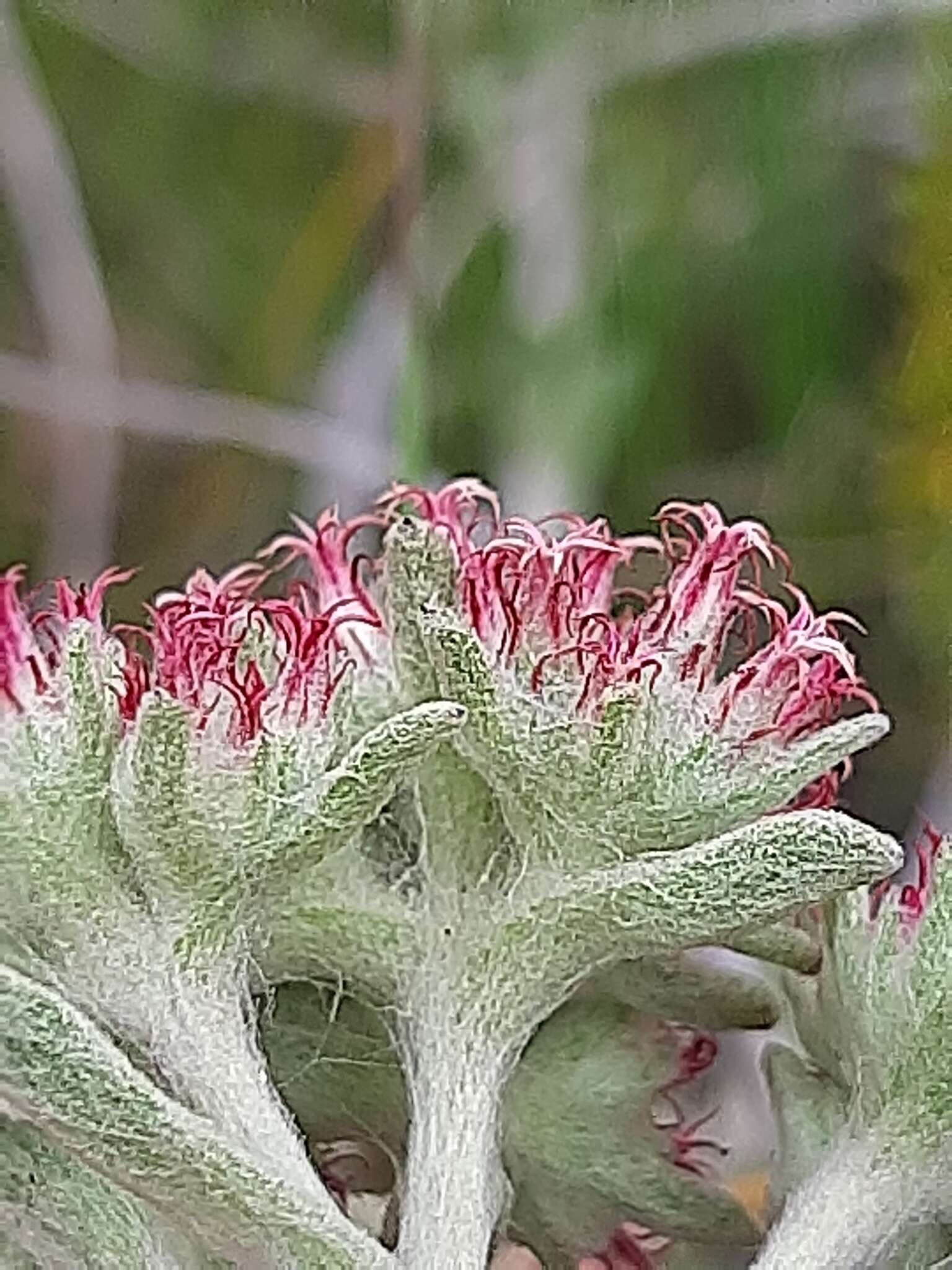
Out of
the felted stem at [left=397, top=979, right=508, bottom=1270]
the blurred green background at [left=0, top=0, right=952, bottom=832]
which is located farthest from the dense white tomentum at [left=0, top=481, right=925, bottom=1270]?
A: the blurred green background at [left=0, top=0, right=952, bottom=832]

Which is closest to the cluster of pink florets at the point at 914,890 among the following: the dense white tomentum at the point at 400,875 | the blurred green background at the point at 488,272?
the dense white tomentum at the point at 400,875

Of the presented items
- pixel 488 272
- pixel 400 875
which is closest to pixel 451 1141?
pixel 400 875

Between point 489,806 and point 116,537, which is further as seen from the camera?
point 116,537

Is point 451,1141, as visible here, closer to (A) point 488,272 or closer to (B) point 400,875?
(B) point 400,875

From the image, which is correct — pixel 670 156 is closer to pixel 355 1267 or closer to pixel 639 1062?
pixel 639 1062

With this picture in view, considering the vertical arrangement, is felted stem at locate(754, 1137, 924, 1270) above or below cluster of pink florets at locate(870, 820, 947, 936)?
below

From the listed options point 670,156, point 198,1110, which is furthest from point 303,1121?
point 670,156

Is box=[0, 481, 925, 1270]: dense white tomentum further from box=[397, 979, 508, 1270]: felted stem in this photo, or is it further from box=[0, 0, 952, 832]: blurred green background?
box=[0, 0, 952, 832]: blurred green background
